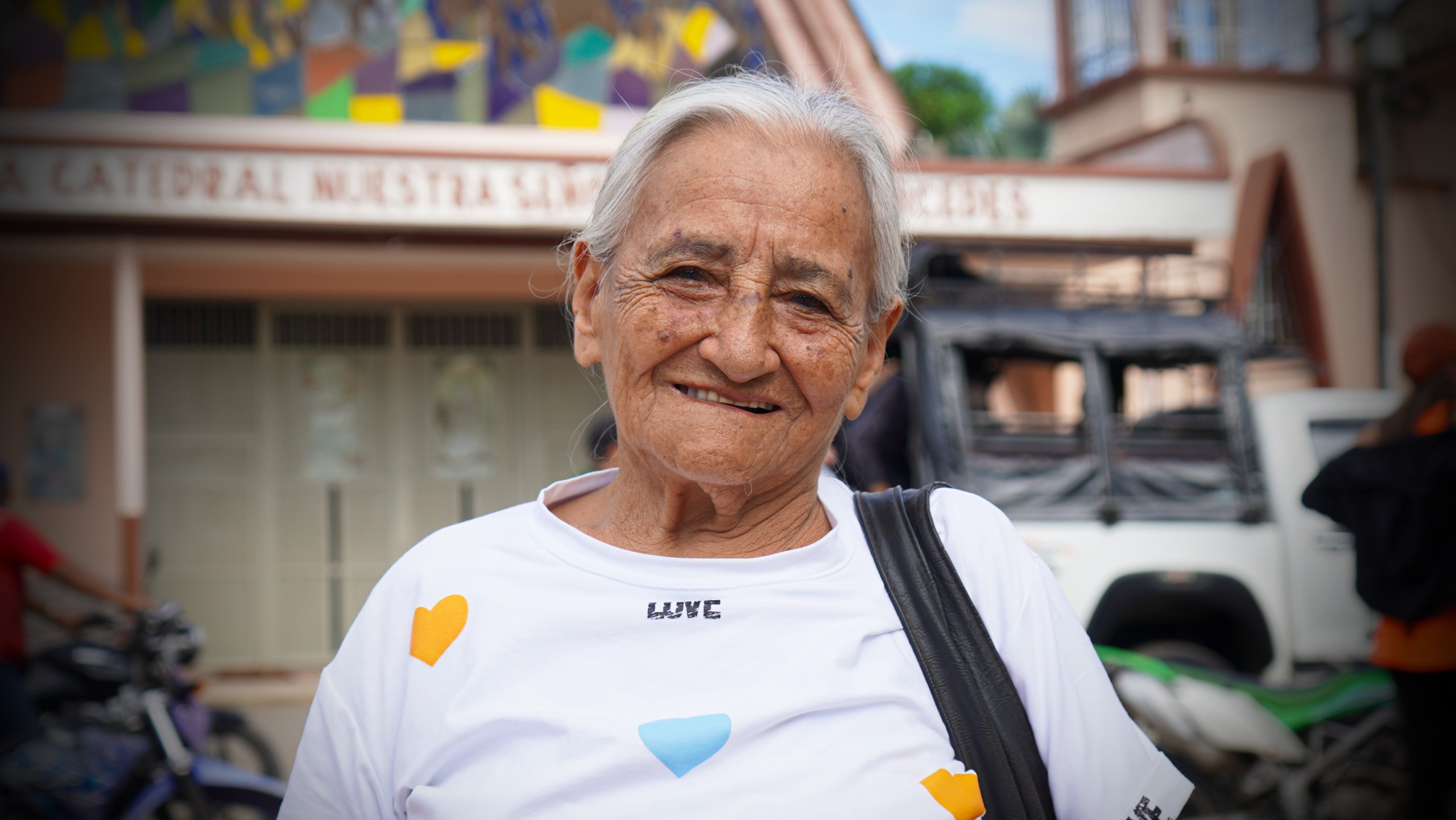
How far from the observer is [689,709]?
1.11 meters

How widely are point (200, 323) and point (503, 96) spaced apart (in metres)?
2.88

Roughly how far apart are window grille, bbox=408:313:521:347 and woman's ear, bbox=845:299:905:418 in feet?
23.6

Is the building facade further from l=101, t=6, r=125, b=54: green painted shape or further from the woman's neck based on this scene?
the woman's neck

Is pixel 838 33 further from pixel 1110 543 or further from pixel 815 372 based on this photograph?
pixel 815 372

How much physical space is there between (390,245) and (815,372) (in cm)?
659

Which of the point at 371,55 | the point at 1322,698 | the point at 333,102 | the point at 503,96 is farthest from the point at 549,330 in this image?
the point at 1322,698

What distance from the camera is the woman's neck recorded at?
129 centimetres

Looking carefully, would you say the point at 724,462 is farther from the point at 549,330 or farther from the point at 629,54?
the point at 549,330

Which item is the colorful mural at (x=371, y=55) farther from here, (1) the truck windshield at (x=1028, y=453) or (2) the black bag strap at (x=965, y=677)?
(2) the black bag strap at (x=965, y=677)

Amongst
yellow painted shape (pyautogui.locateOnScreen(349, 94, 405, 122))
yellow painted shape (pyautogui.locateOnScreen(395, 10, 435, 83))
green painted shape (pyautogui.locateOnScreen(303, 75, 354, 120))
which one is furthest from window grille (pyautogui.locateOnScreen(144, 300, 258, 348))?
yellow painted shape (pyautogui.locateOnScreen(395, 10, 435, 83))

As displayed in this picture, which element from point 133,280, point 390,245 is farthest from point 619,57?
point 133,280

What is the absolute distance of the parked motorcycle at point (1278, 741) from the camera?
3439 mm

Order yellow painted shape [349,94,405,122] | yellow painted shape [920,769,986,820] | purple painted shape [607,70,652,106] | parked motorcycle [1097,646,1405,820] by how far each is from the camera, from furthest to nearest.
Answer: purple painted shape [607,70,652,106] < yellow painted shape [349,94,405,122] < parked motorcycle [1097,646,1405,820] < yellow painted shape [920,769,986,820]

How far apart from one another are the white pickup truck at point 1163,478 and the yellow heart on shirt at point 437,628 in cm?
346
